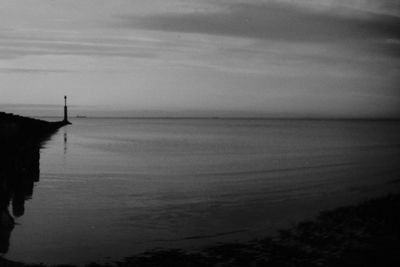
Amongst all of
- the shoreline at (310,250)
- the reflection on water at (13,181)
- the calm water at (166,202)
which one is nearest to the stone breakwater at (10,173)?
the reflection on water at (13,181)

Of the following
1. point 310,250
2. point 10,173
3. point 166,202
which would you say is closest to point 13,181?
point 10,173

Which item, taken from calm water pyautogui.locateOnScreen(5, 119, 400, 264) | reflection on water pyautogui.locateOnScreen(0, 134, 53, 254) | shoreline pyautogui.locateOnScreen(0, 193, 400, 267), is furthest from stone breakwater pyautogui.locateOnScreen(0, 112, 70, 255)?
calm water pyautogui.locateOnScreen(5, 119, 400, 264)

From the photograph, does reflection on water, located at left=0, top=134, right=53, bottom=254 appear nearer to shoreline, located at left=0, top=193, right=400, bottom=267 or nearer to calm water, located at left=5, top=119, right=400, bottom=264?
shoreline, located at left=0, top=193, right=400, bottom=267

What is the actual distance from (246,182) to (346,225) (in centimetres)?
1322

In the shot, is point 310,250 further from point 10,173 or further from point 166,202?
point 166,202

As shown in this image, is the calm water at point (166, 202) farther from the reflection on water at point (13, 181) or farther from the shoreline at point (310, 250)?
the reflection on water at point (13, 181)

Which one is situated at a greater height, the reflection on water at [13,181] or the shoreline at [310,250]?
the reflection on water at [13,181]

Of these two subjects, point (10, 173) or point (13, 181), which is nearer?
point (10, 173)

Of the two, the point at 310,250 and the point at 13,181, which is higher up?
the point at 13,181

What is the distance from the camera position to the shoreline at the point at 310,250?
12.5 meters

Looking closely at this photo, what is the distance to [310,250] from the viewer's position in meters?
13.5

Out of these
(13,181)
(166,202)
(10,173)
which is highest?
(10,173)

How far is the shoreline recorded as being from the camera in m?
12.5

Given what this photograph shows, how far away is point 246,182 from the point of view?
29672 mm
